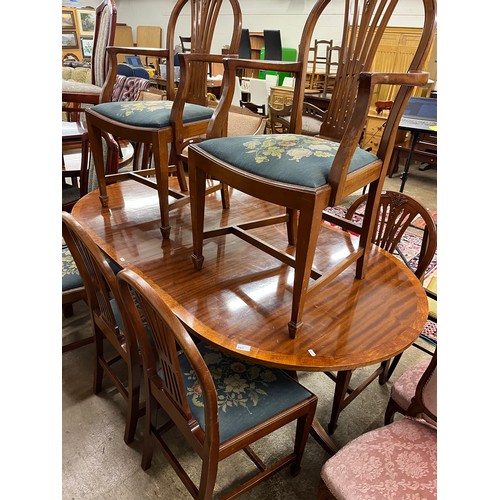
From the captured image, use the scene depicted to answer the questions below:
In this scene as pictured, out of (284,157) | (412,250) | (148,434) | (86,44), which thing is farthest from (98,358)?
(86,44)

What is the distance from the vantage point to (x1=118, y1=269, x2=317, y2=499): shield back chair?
0.91 metres

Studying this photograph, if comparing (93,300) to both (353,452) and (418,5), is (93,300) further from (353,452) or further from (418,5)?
(418,5)

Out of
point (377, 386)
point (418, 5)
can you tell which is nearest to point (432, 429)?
point (377, 386)

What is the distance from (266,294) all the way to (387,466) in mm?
592

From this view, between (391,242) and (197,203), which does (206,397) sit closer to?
(197,203)

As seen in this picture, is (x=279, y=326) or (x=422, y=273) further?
(x=422, y=273)

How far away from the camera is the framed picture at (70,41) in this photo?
8.75 meters

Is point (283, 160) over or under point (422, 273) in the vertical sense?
over

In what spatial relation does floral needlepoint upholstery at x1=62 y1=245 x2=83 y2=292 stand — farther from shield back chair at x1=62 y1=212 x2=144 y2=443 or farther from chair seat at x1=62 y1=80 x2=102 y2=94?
chair seat at x1=62 y1=80 x2=102 y2=94

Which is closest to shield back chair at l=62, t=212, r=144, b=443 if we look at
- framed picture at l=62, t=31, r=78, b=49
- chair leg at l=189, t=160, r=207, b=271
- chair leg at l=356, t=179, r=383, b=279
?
chair leg at l=189, t=160, r=207, b=271

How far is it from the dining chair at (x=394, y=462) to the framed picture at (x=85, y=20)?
1022 cm

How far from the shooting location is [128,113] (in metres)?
1.57
